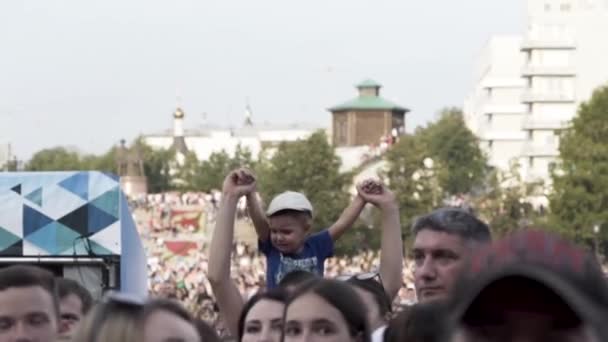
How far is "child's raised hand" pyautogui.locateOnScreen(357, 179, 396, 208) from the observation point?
925 centimetres

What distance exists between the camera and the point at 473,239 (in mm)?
6828

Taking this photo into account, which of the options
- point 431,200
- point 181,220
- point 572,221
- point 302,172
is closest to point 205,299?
point 572,221

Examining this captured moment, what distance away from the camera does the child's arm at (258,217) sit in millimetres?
9328

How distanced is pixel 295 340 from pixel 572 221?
8180 cm

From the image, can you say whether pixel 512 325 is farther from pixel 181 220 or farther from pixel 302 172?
pixel 181 220

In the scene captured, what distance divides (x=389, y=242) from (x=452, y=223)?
2.14 meters

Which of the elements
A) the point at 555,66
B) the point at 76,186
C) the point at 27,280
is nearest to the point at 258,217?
the point at 27,280

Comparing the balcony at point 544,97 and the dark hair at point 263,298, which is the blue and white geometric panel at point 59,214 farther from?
the balcony at point 544,97

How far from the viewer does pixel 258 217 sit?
30.9 ft

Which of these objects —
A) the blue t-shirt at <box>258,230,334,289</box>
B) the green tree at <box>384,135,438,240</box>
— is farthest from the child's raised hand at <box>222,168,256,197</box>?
the green tree at <box>384,135,438,240</box>

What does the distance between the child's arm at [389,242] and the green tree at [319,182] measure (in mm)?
98191

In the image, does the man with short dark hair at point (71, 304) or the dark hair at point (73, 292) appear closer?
the man with short dark hair at point (71, 304)

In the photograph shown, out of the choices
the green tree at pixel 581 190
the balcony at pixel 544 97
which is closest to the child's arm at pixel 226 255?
the green tree at pixel 581 190

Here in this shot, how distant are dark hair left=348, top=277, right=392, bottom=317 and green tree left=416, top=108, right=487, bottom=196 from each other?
118 meters
